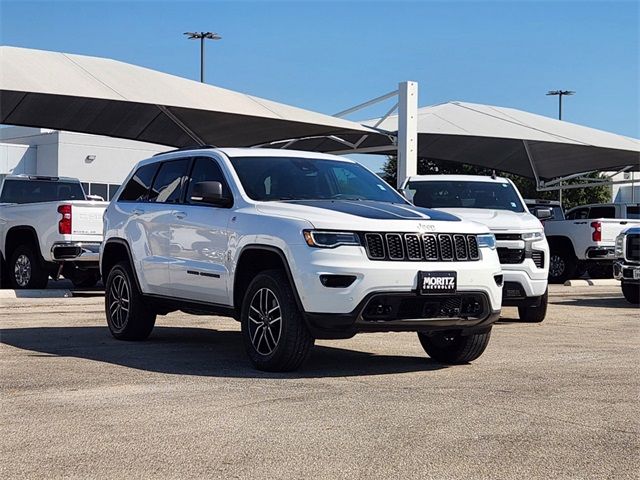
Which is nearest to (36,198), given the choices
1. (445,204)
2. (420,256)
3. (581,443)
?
(445,204)

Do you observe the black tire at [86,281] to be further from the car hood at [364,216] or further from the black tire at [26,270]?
the car hood at [364,216]

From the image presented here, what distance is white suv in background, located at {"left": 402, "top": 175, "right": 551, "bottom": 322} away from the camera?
40.5 ft

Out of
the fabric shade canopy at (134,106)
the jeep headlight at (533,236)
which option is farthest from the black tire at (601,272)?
the jeep headlight at (533,236)

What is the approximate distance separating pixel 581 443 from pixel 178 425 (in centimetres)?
222

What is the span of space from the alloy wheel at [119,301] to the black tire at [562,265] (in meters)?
13.2

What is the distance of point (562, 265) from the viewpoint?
72.9 ft

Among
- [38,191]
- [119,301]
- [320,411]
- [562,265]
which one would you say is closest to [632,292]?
[562,265]

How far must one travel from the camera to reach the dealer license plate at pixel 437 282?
7.95 metres

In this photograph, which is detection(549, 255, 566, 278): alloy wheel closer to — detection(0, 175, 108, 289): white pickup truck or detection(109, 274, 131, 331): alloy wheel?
detection(0, 175, 108, 289): white pickup truck

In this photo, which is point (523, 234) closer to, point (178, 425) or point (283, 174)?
point (283, 174)

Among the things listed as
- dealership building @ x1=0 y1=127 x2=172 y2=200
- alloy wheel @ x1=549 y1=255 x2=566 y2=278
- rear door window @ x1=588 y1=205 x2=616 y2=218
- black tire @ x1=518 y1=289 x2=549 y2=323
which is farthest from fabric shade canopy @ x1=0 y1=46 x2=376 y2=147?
dealership building @ x1=0 y1=127 x2=172 y2=200

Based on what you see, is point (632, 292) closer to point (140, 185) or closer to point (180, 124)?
point (140, 185)

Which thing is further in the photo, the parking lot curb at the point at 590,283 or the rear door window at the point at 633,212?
the rear door window at the point at 633,212

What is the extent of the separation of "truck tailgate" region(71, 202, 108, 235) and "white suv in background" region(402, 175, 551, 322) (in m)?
4.82
